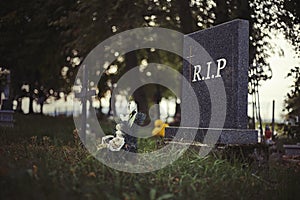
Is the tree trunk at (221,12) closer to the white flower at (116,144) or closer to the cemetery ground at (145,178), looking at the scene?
the cemetery ground at (145,178)

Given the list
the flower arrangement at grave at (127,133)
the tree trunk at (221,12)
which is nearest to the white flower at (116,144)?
the flower arrangement at grave at (127,133)

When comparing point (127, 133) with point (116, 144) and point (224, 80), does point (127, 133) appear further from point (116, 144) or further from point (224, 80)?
point (224, 80)

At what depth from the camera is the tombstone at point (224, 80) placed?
346 inches

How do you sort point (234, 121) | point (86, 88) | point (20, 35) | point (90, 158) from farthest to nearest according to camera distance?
point (20, 35) → point (86, 88) → point (234, 121) → point (90, 158)

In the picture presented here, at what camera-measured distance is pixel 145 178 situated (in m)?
6.74

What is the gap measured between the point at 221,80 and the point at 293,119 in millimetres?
7692

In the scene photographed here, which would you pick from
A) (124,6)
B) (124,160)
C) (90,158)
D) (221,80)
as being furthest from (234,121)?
(124,6)

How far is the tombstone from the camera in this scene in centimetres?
879

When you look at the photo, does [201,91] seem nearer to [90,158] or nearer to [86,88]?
[90,158]

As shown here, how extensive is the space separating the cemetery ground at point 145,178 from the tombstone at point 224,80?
0.49 meters

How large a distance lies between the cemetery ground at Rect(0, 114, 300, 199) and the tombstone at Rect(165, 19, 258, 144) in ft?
1.60

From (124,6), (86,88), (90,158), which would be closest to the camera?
(90,158)

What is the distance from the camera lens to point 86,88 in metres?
12.7

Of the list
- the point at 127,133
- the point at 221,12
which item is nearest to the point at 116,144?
the point at 127,133
